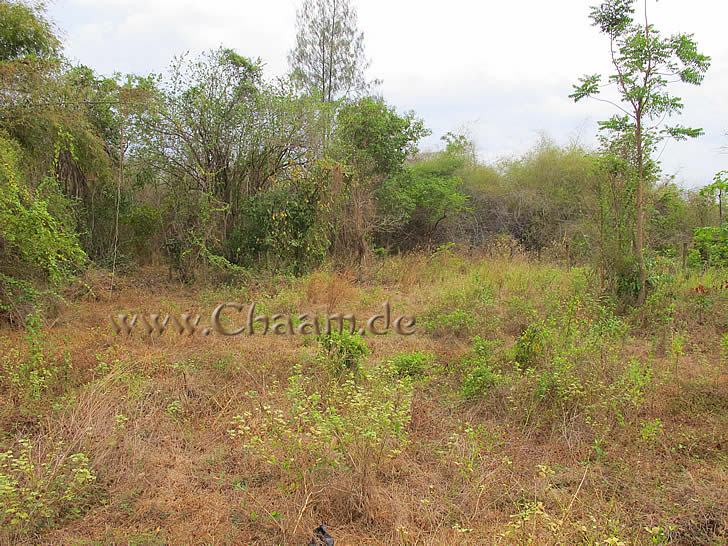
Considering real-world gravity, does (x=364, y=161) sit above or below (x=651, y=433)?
above

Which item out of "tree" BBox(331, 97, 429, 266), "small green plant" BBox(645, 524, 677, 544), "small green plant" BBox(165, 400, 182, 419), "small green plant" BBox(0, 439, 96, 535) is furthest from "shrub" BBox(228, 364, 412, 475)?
"tree" BBox(331, 97, 429, 266)

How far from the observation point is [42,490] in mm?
2688

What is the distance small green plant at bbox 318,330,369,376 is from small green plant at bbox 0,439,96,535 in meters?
2.04

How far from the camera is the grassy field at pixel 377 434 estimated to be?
261 cm

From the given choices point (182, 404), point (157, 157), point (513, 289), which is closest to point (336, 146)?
point (157, 157)

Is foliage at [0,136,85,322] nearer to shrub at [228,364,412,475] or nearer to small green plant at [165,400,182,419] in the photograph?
small green plant at [165,400,182,419]

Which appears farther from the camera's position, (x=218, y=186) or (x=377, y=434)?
(x=218, y=186)

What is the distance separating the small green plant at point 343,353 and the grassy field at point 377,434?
17 millimetres

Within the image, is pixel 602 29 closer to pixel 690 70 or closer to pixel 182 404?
pixel 690 70

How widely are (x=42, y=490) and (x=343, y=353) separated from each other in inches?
95.3

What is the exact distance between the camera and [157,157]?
28.0ft

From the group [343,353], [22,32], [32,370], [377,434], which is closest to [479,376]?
[343,353]

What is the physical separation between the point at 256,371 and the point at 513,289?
14.5 feet

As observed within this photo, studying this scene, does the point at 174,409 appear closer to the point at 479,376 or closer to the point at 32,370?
the point at 32,370
